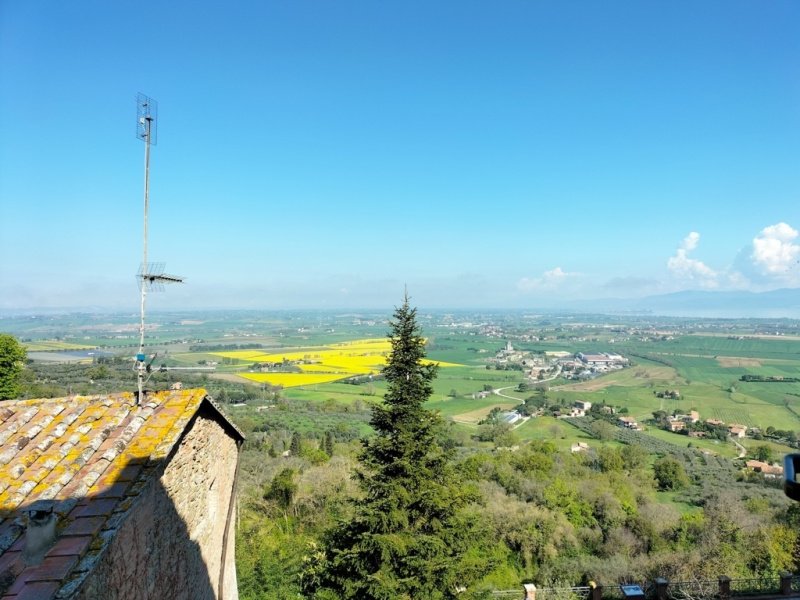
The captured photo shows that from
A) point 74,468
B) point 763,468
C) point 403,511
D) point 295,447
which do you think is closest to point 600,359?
point 763,468

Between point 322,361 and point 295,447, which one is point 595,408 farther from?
point 322,361

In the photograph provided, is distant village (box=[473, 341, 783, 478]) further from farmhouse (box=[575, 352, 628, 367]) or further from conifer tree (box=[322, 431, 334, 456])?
conifer tree (box=[322, 431, 334, 456])

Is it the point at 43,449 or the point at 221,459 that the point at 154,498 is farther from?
the point at 221,459

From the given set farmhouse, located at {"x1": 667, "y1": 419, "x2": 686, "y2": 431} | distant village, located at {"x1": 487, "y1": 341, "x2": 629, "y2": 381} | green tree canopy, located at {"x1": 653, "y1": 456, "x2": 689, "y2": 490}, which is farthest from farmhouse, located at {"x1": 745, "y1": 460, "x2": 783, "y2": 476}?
distant village, located at {"x1": 487, "y1": 341, "x2": 629, "y2": 381}

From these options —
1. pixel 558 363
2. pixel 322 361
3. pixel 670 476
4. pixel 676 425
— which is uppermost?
pixel 670 476

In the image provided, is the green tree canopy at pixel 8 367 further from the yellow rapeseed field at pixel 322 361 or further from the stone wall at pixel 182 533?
the yellow rapeseed field at pixel 322 361

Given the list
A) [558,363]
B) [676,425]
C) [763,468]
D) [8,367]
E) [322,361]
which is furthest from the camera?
[558,363]
